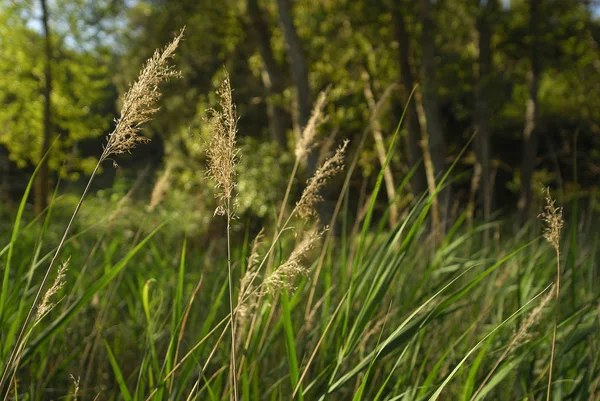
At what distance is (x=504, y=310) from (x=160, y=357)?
139cm

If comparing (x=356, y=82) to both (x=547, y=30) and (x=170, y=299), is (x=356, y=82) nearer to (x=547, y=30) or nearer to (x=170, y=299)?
(x=547, y=30)

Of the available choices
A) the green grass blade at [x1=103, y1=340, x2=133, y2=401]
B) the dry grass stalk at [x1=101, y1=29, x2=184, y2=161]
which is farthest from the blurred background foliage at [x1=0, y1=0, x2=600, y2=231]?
the dry grass stalk at [x1=101, y1=29, x2=184, y2=161]

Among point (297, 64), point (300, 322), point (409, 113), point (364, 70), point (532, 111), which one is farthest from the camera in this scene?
point (364, 70)

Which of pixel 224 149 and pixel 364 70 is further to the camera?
pixel 364 70

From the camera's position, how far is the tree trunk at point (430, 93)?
311 inches

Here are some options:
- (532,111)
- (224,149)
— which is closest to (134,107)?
(224,149)

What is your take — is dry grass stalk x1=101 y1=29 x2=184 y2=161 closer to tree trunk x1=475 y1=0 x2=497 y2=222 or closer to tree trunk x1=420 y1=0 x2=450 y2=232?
tree trunk x1=420 y1=0 x2=450 y2=232

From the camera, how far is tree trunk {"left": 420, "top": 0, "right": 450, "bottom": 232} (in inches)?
311

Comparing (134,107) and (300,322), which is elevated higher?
(134,107)

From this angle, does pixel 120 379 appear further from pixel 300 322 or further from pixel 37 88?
pixel 37 88

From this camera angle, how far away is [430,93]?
7859 millimetres

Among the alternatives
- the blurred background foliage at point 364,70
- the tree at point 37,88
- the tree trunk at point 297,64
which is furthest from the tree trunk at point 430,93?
the tree at point 37,88

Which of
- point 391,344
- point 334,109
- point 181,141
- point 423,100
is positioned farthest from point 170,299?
point 181,141

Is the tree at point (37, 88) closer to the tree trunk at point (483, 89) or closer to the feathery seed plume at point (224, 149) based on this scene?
the tree trunk at point (483, 89)
